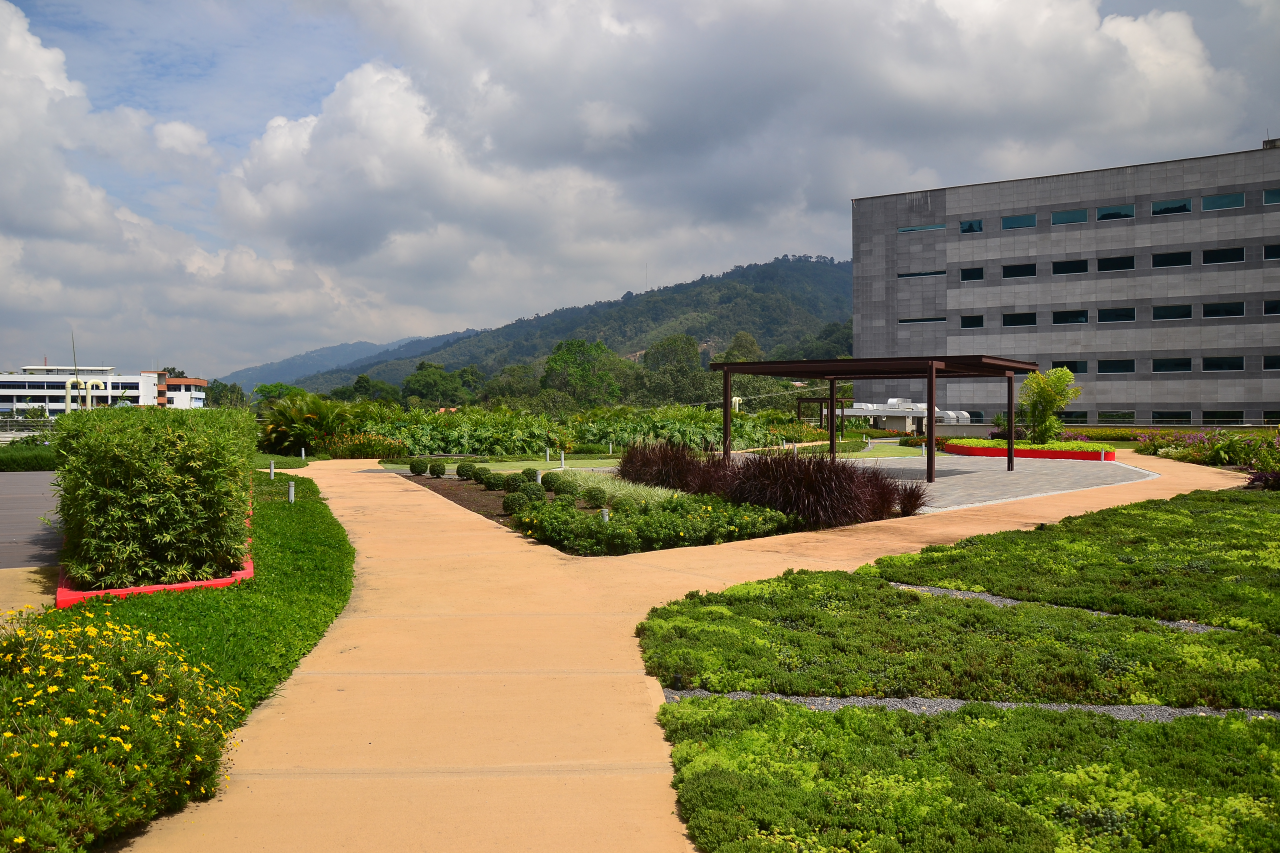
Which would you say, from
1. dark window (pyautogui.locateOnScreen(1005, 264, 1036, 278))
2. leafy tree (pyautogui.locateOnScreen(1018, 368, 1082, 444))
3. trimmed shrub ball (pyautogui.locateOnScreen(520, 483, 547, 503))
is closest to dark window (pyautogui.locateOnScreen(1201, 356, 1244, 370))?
dark window (pyautogui.locateOnScreen(1005, 264, 1036, 278))

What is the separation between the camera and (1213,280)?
45.0 m

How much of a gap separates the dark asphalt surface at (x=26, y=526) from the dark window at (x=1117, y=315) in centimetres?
5241

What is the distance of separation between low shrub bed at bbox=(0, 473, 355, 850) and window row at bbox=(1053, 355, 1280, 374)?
47503 mm

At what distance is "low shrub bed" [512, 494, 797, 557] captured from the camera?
9.30 meters

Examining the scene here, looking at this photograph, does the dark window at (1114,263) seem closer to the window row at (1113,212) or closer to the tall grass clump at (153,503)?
the window row at (1113,212)

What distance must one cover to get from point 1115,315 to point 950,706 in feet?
170

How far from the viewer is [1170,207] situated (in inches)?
1804

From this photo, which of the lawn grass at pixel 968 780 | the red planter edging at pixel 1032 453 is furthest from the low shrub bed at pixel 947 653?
the red planter edging at pixel 1032 453

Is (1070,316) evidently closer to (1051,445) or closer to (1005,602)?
(1051,445)

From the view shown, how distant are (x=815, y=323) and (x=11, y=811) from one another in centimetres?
18868

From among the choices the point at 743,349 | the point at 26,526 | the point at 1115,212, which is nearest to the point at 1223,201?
the point at 1115,212

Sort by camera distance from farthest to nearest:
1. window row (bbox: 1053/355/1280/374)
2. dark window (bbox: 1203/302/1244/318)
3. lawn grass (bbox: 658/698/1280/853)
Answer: dark window (bbox: 1203/302/1244/318), window row (bbox: 1053/355/1280/374), lawn grass (bbox: 658/698/1280/853)

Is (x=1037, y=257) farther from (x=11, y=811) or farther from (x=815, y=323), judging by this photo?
(x=815, y=323)

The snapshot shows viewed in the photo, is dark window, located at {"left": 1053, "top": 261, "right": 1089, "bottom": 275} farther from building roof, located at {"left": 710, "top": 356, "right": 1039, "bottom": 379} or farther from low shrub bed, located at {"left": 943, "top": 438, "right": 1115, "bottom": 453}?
building roof, located at {"left": 710, "top": 356, "right": 1039, "bottom": 379}
